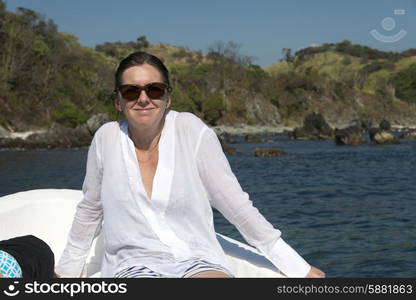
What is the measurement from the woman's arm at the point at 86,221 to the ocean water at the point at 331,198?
12.4ft

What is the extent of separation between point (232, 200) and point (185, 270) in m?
0.35

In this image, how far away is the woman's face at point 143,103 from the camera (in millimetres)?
2199

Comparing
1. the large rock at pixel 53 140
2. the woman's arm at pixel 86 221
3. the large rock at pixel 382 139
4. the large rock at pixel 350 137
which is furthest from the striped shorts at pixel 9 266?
the large rock at pixel 382 139

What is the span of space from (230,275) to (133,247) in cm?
43

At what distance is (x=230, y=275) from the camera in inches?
83.1

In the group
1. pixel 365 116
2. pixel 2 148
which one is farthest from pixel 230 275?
Result: pixel 365 116

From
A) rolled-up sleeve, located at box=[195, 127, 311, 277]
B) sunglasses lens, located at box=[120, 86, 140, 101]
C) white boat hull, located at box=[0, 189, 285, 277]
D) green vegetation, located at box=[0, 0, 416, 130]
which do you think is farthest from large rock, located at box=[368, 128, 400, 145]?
sunglasses lens, located at box=[120, 86, 140, 101]

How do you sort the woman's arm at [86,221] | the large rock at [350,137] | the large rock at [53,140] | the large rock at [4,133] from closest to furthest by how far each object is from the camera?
the woman's arm at [86,221] → the large rock at [53,140] → the large rock at [350,137] → the large rock at [4,133]

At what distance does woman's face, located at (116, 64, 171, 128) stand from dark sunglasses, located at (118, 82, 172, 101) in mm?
12

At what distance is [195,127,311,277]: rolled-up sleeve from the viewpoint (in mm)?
2184

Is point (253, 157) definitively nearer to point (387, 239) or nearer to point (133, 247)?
point (387, 239)

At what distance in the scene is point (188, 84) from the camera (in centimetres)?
6656

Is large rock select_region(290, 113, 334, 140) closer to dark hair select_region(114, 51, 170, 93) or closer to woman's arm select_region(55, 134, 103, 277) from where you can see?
woman's arm select_region(55, 134, 103, 277)

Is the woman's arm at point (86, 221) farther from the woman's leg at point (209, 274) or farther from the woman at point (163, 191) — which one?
the woman's leg at point (209, 274)
